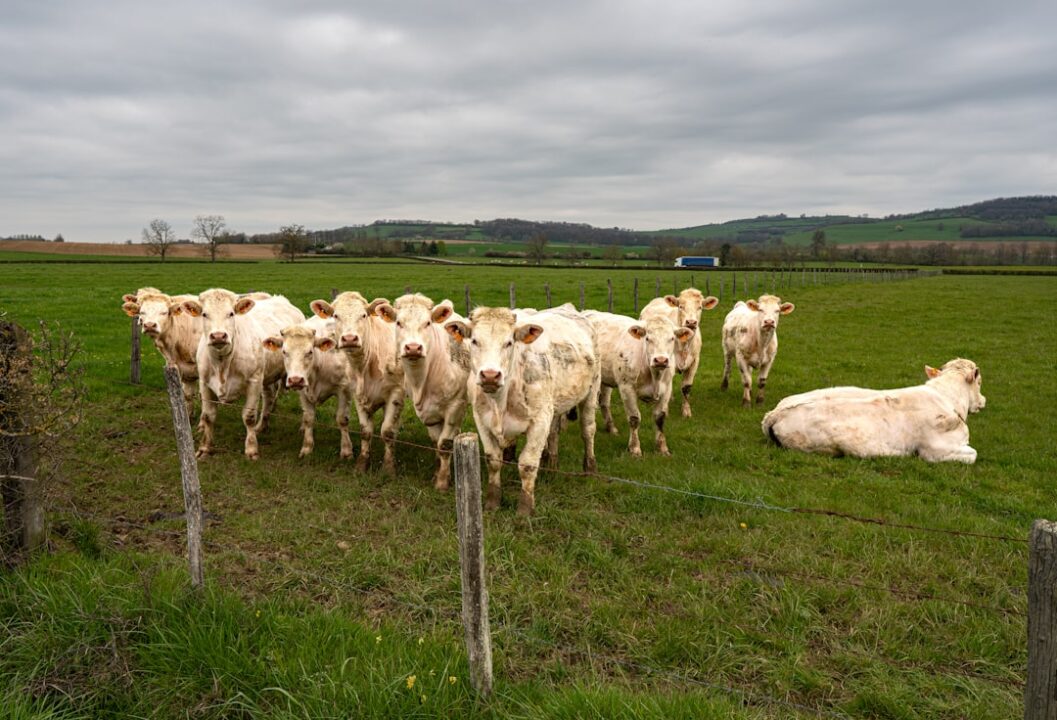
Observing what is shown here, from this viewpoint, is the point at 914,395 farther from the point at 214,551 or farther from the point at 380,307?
the point at 214,551

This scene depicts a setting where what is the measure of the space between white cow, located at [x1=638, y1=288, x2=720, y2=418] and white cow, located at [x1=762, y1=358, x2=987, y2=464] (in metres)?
2.27

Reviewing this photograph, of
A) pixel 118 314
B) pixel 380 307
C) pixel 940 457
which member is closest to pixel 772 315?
pixel 940 457

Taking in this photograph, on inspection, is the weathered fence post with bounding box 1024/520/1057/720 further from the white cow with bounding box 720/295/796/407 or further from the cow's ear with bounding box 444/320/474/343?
the white cow with bounding box 720/295/796/407

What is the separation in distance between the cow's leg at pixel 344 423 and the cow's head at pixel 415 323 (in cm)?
162

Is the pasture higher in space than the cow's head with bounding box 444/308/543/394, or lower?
lower

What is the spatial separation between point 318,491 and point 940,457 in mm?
7905

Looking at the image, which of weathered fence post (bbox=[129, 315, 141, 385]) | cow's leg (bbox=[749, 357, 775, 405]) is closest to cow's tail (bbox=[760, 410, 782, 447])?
cow's leg (bbox=[749, 357, 775, 405])

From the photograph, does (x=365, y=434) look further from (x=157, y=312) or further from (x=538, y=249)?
(x=538, y=249)

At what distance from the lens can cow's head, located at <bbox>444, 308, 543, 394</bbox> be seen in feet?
20.0

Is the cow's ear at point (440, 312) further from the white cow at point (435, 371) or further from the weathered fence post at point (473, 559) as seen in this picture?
the weathered fence post at point (473, 559)

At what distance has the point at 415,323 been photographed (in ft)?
24.6

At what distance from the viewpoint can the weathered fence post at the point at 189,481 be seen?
435 cm

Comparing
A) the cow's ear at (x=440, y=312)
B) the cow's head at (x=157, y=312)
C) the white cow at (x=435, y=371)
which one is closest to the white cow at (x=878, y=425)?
the white cow at (x=435, y=371)

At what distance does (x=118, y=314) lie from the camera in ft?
67.3
